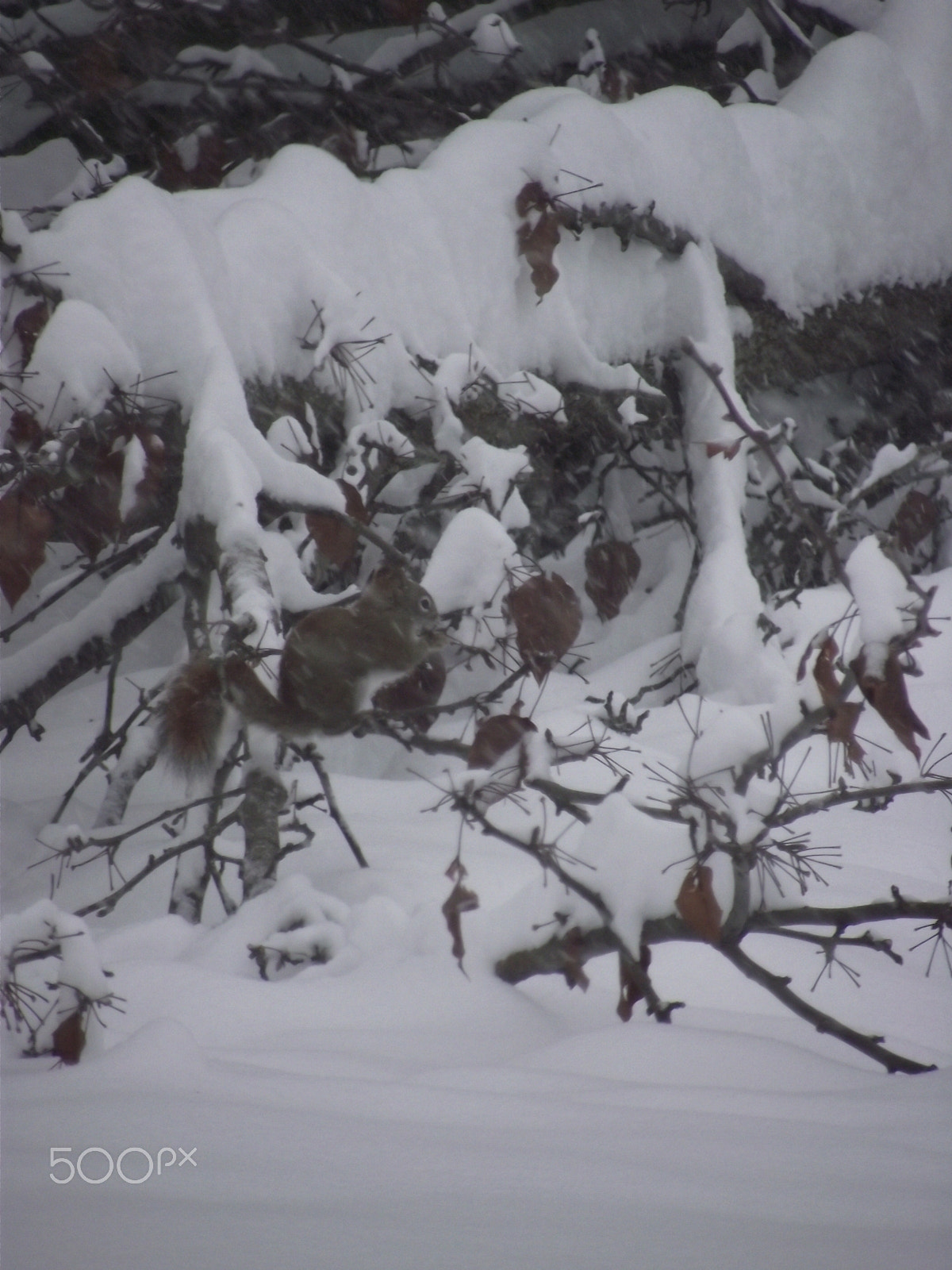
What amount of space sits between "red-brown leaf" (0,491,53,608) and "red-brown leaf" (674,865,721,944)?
868mm

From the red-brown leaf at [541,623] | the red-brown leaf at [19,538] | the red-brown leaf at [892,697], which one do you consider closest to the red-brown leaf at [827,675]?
the red-brown leaf at [892,697]

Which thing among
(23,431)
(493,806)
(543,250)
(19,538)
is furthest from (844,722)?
(543,250)

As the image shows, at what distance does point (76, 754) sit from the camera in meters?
2.48

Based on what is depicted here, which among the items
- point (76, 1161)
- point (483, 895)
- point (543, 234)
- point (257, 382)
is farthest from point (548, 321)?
point (76, 1161)

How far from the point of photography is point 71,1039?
91 centimetres

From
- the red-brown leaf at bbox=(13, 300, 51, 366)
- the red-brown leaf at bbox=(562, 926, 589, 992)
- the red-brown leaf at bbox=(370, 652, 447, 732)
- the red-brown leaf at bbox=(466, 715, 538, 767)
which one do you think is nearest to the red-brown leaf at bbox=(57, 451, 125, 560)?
the red-brown leaf at bbox=(13, 300, 51, 366)

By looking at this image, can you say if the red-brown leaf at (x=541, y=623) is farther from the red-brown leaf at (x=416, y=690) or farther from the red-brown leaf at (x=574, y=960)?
the red-brown leaf at (x=574, y=960)

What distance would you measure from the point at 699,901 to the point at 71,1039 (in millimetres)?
581

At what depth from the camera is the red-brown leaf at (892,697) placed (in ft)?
2.96

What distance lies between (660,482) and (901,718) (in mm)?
1752

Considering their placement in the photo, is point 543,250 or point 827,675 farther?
point 543,250

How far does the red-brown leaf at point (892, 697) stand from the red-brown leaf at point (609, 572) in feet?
4.43

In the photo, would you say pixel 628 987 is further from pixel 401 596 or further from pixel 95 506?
pixel 95 506

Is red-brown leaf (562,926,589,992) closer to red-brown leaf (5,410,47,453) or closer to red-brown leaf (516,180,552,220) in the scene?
red-brown leaf (5,410,47,453)
